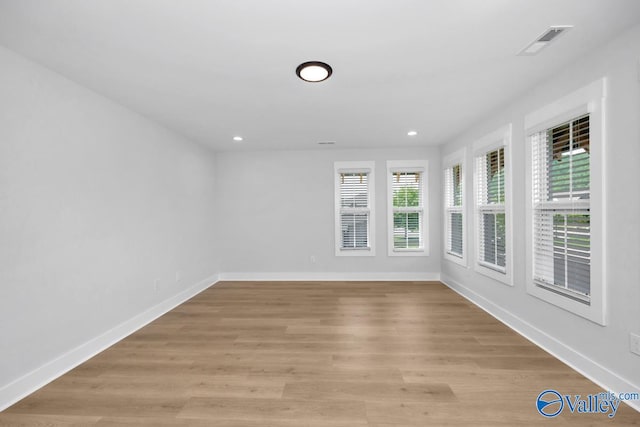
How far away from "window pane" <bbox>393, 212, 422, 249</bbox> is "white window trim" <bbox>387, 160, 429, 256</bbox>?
8cm

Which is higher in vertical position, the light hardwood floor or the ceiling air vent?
the ceiling air vent

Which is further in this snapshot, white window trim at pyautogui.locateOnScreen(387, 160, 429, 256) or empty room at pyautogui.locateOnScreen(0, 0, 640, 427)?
white window trim at pyautogui.locateOnScreen(387, 160, 429, 256)

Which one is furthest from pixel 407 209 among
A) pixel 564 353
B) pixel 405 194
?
pixel 564 353

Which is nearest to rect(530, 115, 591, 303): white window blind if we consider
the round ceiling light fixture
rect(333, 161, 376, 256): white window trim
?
the round ceiling light fixture

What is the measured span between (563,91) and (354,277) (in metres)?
3.95

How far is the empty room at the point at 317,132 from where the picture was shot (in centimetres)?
183

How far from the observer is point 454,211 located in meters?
4.77

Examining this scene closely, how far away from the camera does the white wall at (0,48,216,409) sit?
204 centimetres

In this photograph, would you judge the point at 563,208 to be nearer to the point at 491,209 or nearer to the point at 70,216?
the point at 491,209

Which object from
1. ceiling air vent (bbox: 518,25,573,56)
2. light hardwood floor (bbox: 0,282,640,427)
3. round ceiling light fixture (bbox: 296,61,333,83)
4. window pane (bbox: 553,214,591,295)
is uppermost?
ceiling air vent (bbox: 518,25,573,56)

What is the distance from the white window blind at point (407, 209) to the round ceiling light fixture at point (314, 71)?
10.7 ft

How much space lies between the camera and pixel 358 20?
1.75 meters

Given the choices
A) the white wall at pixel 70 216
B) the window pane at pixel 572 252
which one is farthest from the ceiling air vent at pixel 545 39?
the white wall at pixel 70 216

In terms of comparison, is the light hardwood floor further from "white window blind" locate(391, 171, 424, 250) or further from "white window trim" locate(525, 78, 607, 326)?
"white window blind" locate(391, 171, 424, 250)
